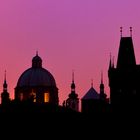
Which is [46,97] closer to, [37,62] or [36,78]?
[36,78]

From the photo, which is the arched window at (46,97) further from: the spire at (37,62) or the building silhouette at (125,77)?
the building silhouette at (125,77)

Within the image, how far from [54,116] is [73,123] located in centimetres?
420

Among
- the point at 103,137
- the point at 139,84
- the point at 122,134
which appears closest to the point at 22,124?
the point at 103,137

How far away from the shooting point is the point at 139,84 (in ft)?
439

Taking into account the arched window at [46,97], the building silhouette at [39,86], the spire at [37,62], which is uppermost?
the spire at [37,62]

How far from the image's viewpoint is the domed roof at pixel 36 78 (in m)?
186

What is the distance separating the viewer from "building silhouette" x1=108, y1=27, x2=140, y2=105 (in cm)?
13050

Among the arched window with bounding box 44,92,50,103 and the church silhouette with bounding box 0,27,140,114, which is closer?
the church silhouette with bounding box 0,27,140,114

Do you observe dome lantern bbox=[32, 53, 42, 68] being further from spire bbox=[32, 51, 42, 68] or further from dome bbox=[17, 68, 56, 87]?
dome bbox=[17, 68, 56, 87]

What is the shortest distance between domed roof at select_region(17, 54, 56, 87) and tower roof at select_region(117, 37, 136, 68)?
171ft

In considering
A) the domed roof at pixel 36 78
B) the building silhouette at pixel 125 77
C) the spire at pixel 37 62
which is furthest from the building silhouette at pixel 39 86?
the building silhouette at pixel 125 77

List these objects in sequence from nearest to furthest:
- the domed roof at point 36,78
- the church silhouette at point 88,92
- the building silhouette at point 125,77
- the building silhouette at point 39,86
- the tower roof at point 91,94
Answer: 1. the church silhouette at point 88,92
2. the building silhouette at point 125,77
3. the tower roof at point 91,94
4. the building silhouette at point 39,86
5. the domed roof at point 36,78

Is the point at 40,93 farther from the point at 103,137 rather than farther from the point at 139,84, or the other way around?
the point at 103,137

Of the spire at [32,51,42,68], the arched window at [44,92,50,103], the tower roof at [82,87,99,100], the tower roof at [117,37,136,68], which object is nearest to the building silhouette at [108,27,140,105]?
the tower roof at [117,37,136,68]
